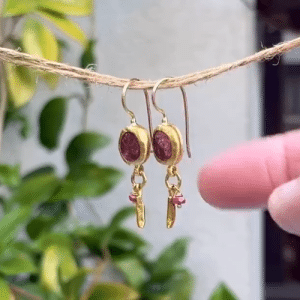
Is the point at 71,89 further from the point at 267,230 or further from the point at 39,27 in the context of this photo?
the point at 267,230

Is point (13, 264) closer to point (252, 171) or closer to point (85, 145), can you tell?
point (85, 145)

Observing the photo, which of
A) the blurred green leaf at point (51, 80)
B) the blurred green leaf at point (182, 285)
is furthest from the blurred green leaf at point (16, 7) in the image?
the blurred green leaf at point (182, 285)

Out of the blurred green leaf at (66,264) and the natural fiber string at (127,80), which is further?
the blurred green leaf at (66,264)

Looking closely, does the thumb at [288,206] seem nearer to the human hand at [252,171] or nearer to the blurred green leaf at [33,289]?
the human hand at [252,171]

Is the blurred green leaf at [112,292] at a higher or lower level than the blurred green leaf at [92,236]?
lower

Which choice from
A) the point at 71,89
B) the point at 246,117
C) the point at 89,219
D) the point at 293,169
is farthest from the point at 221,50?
the point at 293,169

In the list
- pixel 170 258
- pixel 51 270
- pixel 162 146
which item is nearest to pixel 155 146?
pixel 162 146
